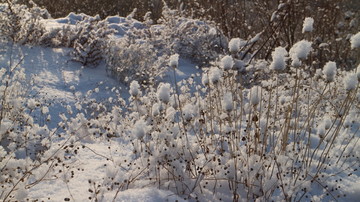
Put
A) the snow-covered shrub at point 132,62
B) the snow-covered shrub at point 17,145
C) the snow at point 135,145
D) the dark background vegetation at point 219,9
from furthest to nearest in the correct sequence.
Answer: the dark background vegetation at point 219,9 → the snow-covered shrub at point 132,62 → the snow at point 135,145 → the snow-covered shrub at point 17,145

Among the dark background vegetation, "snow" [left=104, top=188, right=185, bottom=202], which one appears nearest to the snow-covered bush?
the dark background vegetation

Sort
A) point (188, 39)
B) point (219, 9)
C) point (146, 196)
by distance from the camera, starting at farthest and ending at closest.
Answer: point (219, 9), point (188, 39), point (146, 196)

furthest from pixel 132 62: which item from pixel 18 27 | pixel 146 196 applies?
pixel 146 196

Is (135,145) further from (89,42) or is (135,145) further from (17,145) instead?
(89,42)

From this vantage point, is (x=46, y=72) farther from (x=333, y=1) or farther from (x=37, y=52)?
(x=333, y=1)

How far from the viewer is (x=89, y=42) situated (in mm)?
5957

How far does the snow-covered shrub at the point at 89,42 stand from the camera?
19.0ft

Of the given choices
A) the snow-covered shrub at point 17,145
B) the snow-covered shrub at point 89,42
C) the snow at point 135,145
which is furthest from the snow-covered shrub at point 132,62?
the snow-covered shrub at point 17,145

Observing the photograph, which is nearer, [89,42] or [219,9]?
[89,42]

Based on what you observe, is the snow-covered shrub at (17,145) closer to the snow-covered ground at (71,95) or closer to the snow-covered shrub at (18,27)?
the snow-covered ground at (71,95)

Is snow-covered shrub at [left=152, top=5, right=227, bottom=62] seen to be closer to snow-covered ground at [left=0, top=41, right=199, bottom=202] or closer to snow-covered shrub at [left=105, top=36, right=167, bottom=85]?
snow-covered ground at [left=0, top=41, right=199, bottom=202]

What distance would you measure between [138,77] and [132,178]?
362cm

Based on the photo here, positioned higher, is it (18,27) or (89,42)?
(18,27)

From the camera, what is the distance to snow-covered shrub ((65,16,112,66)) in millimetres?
5805
